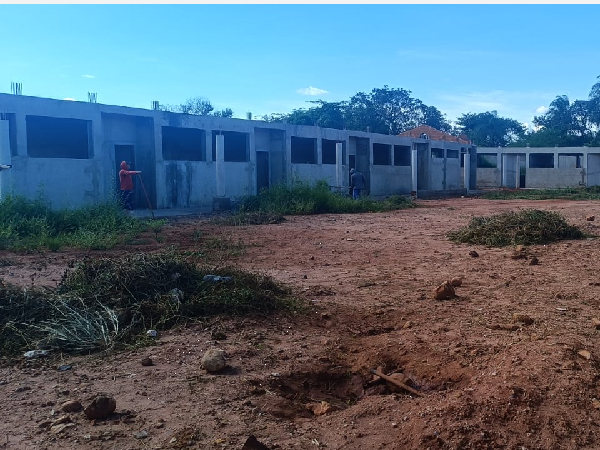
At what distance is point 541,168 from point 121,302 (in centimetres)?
4421

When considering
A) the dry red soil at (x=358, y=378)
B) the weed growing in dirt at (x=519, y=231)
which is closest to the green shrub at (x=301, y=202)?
the weed growing in dirt at (x=519, y=231)

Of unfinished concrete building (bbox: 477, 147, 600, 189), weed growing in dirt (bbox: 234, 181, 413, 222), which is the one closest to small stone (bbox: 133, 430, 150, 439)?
weed growing in dirt (bbox: 234, 181, 413, 222)

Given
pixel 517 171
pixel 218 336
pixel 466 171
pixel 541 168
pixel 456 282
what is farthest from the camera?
pixel 517 171

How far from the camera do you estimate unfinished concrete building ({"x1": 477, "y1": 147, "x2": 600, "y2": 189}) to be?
1719 inches

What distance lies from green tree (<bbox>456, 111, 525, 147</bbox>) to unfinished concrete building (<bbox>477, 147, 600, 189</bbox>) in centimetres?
1790

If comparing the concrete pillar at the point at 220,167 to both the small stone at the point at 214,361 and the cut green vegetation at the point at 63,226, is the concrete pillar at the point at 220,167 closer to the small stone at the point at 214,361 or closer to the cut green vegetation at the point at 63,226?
the cut green vegetation at the point at 63,226

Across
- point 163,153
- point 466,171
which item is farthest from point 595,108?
point 163,153

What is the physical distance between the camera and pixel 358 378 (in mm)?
4734

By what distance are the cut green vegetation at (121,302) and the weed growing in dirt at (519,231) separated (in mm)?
6079

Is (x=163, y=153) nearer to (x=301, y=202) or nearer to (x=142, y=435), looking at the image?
(x=301, y=202)

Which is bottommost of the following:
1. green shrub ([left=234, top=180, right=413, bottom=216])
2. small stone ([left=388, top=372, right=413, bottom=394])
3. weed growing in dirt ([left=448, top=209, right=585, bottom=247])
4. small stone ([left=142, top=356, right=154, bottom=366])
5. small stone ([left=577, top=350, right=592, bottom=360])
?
small stone ([left=388, top=372, right=413, bottom=394])

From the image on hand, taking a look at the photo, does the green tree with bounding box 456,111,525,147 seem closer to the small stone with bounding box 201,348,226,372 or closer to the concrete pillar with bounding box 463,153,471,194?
the concrete pillar with bounding box 463,153,471,194

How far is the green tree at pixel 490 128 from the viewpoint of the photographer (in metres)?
65.8

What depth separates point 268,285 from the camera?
6688 mm
